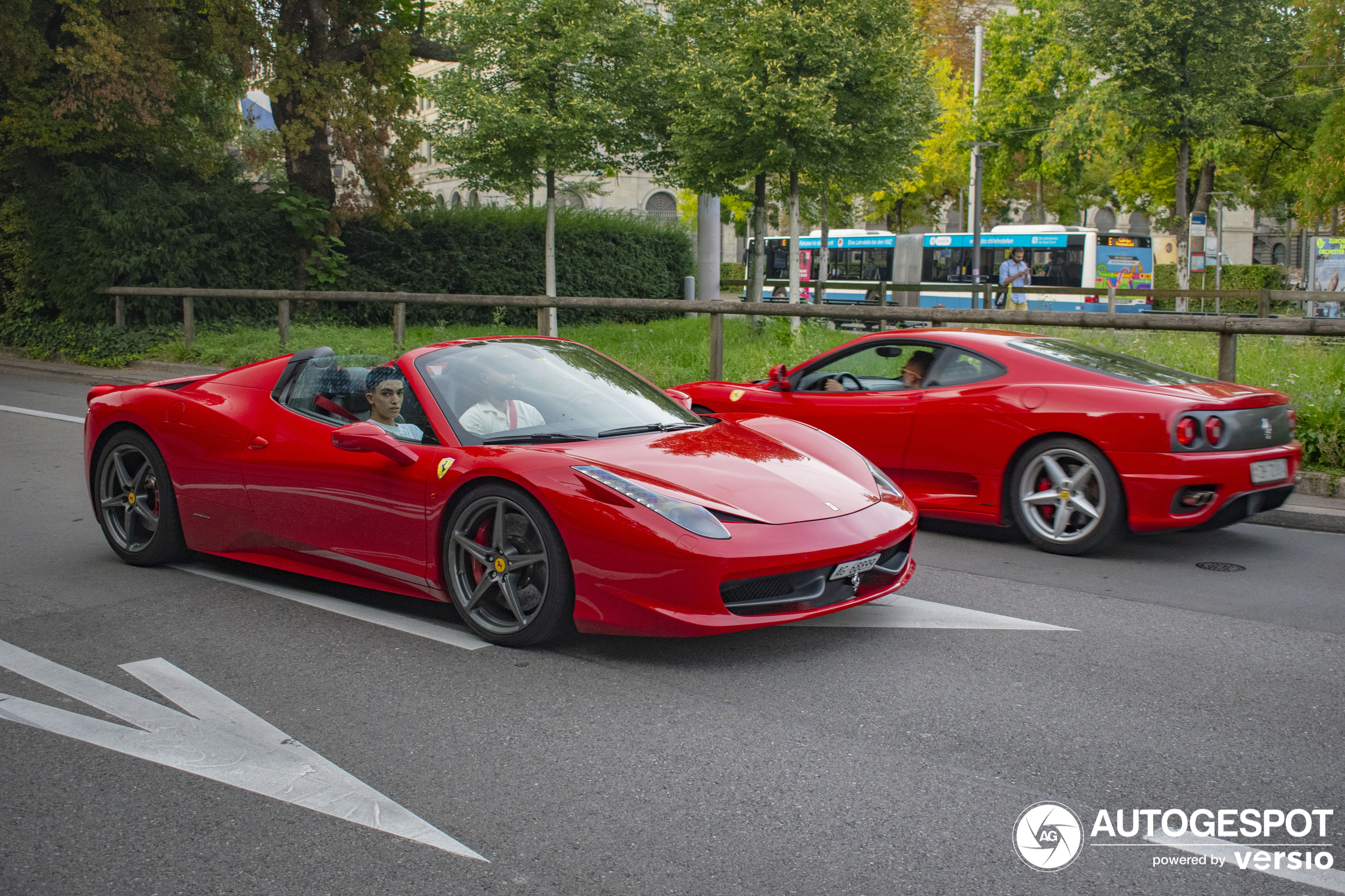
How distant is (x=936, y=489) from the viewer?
6926mm

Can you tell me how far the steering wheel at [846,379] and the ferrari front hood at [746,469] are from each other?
2067 mm

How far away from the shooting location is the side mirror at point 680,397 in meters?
5.78

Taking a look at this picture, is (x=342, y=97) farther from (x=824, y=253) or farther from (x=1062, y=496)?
(x=824, y=253)

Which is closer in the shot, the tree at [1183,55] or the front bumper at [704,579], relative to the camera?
the front bumper at [704,579]

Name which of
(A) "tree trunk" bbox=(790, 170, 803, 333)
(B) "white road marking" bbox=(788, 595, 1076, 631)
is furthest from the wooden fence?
(A) "tree trunk" bbox=(790, 170, 803, 333)

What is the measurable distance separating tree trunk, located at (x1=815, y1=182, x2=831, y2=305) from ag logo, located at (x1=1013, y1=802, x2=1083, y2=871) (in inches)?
770

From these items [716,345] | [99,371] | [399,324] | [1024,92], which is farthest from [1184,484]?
[1024,92]

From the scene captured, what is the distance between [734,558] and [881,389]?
3.46m

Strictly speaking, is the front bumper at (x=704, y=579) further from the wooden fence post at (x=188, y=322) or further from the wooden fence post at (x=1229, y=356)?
the wooden fence post at (x=188, y=322)

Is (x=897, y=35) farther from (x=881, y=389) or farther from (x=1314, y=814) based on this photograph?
(x=1314, y=814)

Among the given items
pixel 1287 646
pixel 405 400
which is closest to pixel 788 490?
pixel 405 400

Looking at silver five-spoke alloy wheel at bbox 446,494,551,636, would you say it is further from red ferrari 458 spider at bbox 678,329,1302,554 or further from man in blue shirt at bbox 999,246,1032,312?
man in blue shirt at bbox 999,246,1032,312

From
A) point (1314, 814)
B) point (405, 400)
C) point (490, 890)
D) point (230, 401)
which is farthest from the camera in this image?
point (230, 401)

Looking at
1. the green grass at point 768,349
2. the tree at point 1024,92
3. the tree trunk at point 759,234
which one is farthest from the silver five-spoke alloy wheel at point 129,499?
the tree at point 1024,92
